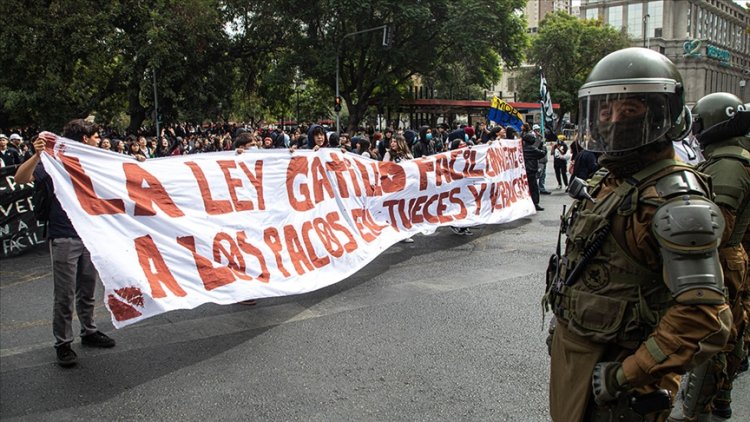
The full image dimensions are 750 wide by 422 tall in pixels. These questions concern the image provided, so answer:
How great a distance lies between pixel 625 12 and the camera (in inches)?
3964

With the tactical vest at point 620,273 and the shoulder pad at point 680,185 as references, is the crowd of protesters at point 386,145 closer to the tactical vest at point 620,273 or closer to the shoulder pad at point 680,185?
the tactical vest at point 620,273

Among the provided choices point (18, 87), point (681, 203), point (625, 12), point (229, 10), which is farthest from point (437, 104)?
point (625, 12)

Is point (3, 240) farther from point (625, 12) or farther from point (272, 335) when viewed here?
point (625, 12)

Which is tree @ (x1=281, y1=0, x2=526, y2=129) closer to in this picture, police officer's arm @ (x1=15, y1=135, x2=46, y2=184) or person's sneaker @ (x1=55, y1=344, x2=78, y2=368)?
police officer's arm @ (x1=15, y1=135, x2=46, y2=184)

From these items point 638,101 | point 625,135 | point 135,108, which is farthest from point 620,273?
point 135,108

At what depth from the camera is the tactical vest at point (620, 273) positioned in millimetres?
2025

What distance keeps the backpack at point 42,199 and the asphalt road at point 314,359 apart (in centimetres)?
115

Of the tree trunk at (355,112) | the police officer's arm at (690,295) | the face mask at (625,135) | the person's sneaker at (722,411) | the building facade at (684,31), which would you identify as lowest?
the person's sneaker at (722,411)

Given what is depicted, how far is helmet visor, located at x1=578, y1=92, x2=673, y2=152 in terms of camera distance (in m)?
2.11

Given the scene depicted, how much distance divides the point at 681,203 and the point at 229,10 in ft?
111

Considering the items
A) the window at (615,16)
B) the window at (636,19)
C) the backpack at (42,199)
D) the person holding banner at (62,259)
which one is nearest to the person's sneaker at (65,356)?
the person holding banner at (62,259)

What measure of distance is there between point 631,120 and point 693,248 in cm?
56

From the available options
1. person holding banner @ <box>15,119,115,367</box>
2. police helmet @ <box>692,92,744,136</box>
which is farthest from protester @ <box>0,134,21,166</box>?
police helmet @ <box>692,92,744,136</box>

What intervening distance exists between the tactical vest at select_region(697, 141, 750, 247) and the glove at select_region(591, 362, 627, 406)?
171 cm
